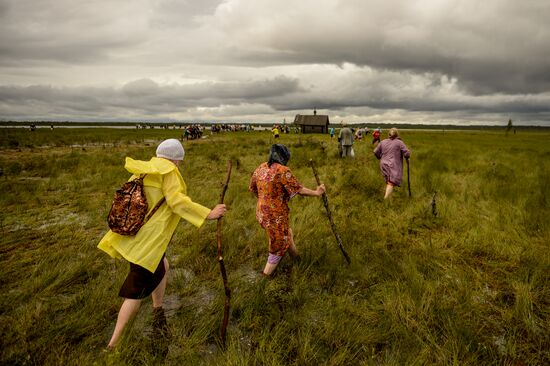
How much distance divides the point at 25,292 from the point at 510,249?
20.5ft

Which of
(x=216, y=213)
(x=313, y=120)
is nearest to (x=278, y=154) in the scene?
(x=216, y=213)

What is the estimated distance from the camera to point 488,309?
9.76 ft

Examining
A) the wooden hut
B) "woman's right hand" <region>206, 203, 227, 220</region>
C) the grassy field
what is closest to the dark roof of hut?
the wooden hut

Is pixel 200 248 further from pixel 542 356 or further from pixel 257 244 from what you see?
pixel 542 356

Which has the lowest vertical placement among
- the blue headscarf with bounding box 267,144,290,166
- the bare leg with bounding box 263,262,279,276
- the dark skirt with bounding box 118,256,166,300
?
the bare leg with bounding box 263,262,279,276

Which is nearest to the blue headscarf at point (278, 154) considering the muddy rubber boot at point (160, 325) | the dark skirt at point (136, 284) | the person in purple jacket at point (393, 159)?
the dark skirt at point (136, 284)

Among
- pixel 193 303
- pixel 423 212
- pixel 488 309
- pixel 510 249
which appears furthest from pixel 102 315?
pixel 423 212

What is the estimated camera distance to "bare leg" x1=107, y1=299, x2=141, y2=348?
7.72 feet

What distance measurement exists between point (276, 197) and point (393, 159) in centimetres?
465

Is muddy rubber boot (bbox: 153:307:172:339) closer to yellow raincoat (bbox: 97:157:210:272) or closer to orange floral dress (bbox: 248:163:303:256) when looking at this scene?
yellow raincoat (bbox: 97:157:210:272)

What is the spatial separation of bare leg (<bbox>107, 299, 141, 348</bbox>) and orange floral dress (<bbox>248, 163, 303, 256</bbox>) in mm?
1612

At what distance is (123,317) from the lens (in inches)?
93.4

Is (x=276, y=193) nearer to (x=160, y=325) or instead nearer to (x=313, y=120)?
(x=160, y=325)

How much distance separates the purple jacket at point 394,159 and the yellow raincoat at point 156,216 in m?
5.79
